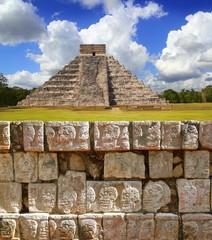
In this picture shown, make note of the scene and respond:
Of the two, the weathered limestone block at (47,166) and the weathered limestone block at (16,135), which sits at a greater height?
the weathered limestone block at (16,135)

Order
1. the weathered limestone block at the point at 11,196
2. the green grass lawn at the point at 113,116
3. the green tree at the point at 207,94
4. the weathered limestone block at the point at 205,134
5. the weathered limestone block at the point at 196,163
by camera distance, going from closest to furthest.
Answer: the weathered limestone block at the point at 205,134 < the weathered limestone block at the point at 196,163 < the weathered limestone block at the point at 11,196 < the green grass lawn at the point at 113,116 < the green tree at the point at 207,94

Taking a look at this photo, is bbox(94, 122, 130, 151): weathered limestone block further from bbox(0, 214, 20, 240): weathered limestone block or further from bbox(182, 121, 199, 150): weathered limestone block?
bbox(0, 214, 20, 240): weathered limestone block

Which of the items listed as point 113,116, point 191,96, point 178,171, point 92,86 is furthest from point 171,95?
point 178,171

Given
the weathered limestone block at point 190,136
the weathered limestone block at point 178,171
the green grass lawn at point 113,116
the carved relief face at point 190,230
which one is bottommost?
the carved relief face at point 190,230

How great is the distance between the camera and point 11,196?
14.5 feet

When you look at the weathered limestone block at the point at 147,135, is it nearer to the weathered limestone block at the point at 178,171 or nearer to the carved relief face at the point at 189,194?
the weathered limestone block at the point at 178,171

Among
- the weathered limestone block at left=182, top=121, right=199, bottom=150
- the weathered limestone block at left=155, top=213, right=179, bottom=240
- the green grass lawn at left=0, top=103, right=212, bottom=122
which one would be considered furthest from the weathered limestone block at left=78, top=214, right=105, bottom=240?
the green grass lawn at left=0, top=103, right=212, bottom=122

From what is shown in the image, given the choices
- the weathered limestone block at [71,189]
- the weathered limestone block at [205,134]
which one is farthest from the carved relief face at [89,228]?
the weathered limestone block at [205,134]

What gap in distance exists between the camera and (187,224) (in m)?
4.35

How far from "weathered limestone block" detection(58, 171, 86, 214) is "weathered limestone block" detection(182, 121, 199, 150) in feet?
4.02

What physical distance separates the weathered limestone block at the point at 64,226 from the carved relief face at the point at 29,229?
0.61 ft

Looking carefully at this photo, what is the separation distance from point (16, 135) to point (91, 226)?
1.36m

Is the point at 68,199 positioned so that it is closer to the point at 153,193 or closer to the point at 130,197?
the point at 130,197

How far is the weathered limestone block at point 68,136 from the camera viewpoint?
428 centimetres
